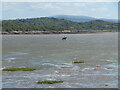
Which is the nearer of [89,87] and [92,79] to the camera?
[89,87]

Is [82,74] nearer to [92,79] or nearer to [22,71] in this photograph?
[92,79]

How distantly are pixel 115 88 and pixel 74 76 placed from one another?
4754mm

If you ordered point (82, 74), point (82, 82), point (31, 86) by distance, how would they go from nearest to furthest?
point (31, 86)
point (82, 82)
point (82, 74)

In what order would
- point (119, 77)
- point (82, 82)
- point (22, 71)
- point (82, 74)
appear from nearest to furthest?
point (82, 82), point (119, 77), point (82, 74), point (22, 71)

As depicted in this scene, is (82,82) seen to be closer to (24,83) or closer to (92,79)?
(92,79)

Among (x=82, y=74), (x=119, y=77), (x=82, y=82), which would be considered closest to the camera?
(x=82, y=82)

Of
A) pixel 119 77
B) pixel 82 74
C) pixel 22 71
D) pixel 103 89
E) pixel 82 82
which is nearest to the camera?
pixel 103 89

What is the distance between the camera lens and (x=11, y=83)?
648 inches

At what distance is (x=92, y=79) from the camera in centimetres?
1756

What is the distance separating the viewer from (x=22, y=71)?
21.4 m

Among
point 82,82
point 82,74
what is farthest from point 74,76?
point 82,82

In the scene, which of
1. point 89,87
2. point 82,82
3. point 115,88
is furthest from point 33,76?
point 115,88

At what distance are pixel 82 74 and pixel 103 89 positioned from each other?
5455 mm

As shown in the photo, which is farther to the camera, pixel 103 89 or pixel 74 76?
pixel 74 76
